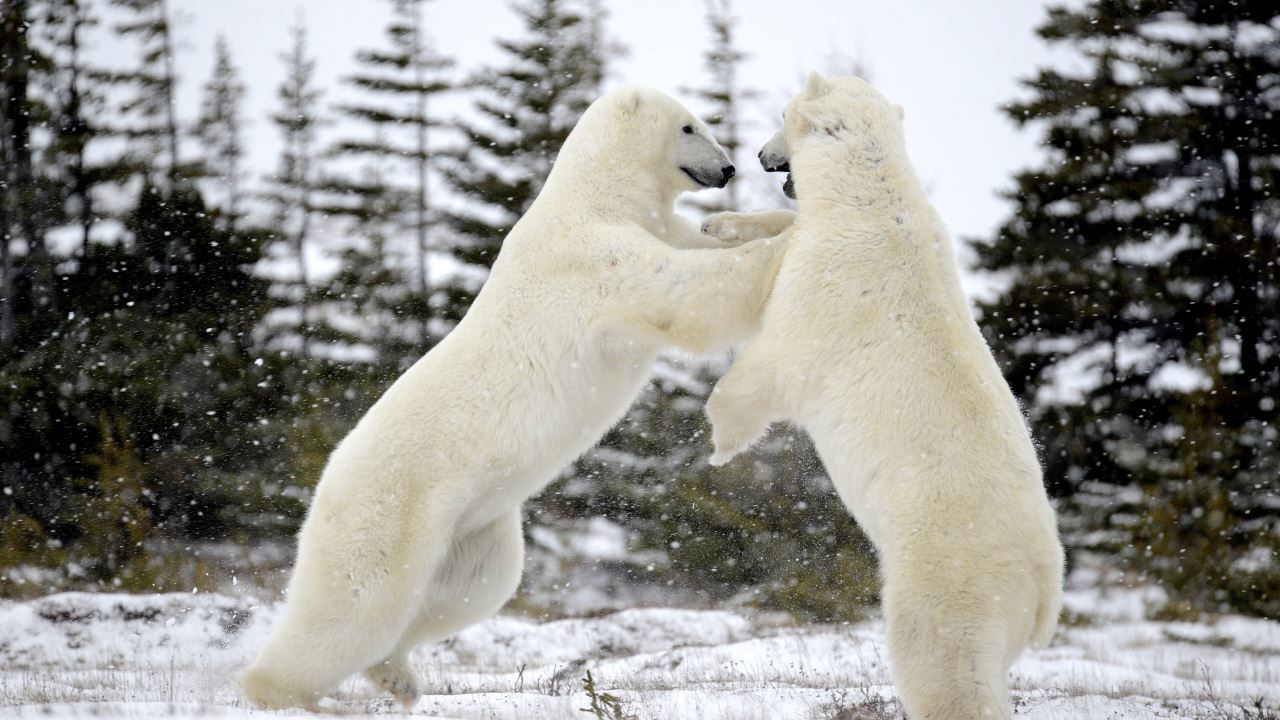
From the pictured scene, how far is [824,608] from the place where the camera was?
36.1 feet

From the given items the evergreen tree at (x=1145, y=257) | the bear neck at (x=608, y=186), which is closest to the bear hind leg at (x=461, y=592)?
the bear neck at (x=608, y=186)

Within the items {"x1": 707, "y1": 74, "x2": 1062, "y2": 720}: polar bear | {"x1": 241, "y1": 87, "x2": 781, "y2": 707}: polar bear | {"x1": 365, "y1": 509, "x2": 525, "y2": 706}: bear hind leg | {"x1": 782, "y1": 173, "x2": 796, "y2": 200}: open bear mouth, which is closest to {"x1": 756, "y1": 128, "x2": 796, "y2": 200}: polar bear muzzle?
{"x1": 782, "y1": 173, "x2": 796, "y2": 200}: open bear mouth

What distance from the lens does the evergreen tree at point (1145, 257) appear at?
1289 centimetres

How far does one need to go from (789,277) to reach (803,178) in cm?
49

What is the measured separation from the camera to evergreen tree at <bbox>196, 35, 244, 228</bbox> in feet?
53.8

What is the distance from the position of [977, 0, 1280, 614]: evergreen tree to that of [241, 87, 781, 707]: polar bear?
33.5 ft

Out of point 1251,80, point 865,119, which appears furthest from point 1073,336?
point 865,119

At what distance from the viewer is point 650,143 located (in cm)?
447

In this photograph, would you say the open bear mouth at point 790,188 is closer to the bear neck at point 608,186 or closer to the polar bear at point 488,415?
the polar bear at point 488,415

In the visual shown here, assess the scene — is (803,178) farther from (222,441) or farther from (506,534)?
(222,441)

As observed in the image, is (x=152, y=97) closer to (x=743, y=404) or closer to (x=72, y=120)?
(x=72, y=120)

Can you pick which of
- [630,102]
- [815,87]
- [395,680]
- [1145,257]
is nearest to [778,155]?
[815,87]

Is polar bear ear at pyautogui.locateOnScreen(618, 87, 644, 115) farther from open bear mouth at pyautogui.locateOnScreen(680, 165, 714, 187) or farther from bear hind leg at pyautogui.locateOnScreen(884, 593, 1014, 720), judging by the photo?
bear hind leg at pyautogui.locateOnScreen(884, 593, 1014, 720)

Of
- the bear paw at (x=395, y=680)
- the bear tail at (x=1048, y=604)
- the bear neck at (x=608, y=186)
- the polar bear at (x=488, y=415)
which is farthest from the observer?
the bear paw at (x=395, y=680)
